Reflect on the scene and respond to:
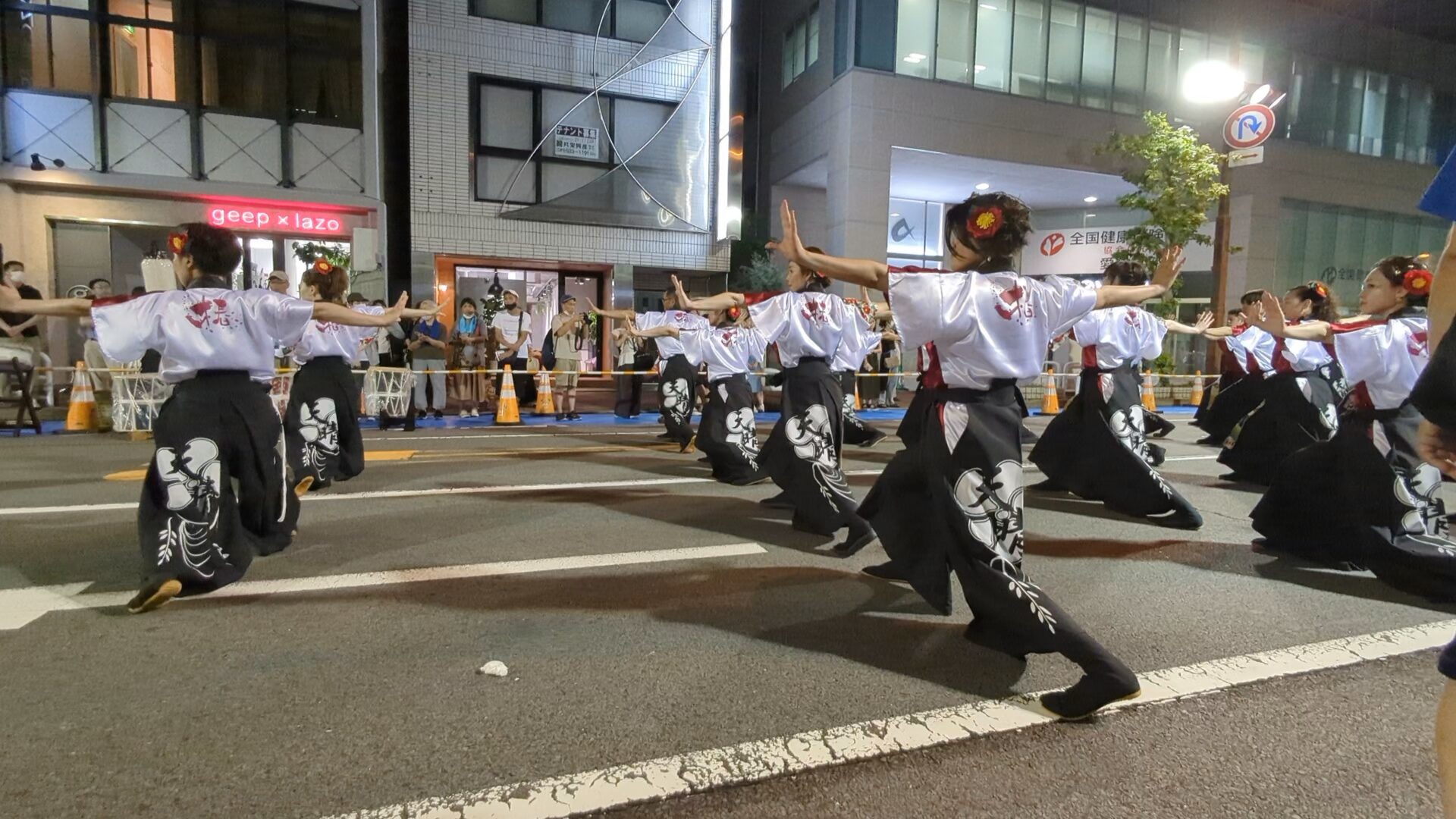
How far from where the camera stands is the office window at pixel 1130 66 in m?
20.0

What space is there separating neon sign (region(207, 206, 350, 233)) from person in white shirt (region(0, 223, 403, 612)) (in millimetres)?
12939

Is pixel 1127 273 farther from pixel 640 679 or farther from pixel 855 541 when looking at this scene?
pixel 640 679

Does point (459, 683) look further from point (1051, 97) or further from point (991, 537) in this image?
point (1051, 97)

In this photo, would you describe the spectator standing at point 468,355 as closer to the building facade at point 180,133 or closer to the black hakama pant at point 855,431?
the building facade at point 180,133

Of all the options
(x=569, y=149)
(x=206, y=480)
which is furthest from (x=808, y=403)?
(x=569, y=149)

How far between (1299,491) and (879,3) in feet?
52.1

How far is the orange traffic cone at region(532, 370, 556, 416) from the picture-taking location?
43.2 ft

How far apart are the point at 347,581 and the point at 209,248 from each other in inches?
74.1

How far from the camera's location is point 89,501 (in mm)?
5906

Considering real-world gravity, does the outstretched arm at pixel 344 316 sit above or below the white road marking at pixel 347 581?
above

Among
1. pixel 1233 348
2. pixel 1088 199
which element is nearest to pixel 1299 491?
pixel 1233 348

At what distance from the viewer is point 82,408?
33.9 feet

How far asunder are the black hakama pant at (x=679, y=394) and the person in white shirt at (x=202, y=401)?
5321 mm

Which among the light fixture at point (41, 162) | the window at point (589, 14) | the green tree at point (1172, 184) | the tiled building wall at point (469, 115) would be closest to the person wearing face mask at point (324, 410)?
the tiled building wall at point (469, 115)
